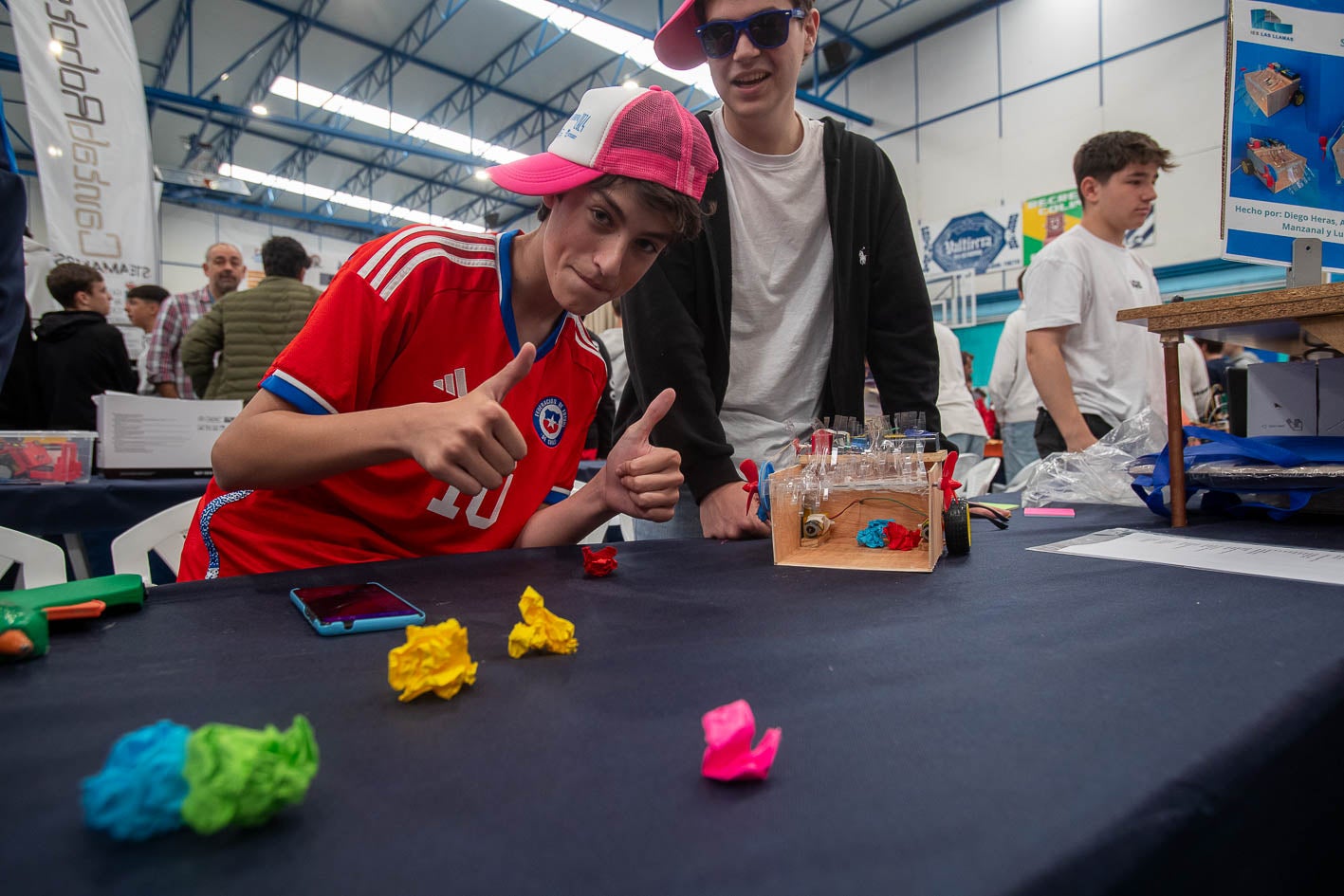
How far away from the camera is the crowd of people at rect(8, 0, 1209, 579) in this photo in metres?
0.96

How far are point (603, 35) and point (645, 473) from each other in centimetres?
984

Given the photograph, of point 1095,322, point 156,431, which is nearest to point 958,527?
point 1095,322

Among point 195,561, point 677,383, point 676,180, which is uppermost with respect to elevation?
point 676,180

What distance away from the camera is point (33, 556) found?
1595 millimetres

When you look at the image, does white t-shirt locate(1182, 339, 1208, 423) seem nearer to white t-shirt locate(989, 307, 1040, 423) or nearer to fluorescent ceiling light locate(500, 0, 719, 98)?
white t-shirt locate(989, 307, 1040, 423)

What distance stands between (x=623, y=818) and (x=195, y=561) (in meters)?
1.05

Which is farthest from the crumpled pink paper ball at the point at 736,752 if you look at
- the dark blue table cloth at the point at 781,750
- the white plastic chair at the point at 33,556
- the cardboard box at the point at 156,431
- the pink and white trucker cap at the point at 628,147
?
the cardboard box at the point at 156,431

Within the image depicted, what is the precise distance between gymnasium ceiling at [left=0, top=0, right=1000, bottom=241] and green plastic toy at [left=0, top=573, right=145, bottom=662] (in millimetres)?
8448

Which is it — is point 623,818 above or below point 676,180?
below

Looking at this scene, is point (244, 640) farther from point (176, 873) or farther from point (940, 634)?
point (940, 634)

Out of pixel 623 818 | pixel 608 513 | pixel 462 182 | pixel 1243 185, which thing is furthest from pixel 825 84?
pixel 623 818

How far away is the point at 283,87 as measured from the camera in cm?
1052

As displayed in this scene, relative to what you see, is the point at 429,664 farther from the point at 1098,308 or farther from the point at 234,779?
the point at 1098,308

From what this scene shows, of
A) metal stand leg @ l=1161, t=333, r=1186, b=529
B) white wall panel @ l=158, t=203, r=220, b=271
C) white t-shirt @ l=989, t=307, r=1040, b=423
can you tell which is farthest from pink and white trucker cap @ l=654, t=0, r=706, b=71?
white wall panel @ l=158, t=203, r=220, b=271
